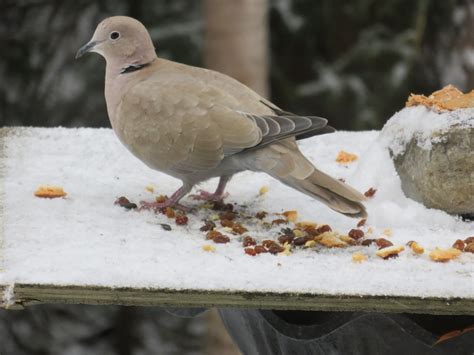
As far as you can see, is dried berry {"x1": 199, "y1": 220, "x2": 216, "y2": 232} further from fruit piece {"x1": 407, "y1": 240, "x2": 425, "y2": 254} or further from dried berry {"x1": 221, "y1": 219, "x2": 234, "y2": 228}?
fruit piece {"x1": 407, "y1": 240, "x2": 425, "y2": 254}

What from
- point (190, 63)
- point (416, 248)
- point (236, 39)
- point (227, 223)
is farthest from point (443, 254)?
point (190, 63)

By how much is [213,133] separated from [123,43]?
71 centimetres

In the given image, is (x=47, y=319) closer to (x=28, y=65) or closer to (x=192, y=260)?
(x=28, y=65)

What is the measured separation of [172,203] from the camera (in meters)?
3.68

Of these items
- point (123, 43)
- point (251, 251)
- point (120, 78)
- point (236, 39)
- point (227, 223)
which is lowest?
point (251, 251)

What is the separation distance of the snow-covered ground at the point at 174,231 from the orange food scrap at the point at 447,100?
26 centimetres

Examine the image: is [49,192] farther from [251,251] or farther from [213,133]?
[251,251]

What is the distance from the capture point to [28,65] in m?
7.37

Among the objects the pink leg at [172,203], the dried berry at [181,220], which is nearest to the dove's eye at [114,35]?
the pink leg at [172,203]

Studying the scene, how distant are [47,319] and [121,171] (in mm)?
3463

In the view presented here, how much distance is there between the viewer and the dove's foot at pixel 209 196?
384 cm

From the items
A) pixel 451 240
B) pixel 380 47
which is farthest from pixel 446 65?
pixel 451 240

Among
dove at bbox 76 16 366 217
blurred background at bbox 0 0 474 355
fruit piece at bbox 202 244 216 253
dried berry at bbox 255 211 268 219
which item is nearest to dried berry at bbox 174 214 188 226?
dove at bbox 76 16 366 217

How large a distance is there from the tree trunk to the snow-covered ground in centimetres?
184
